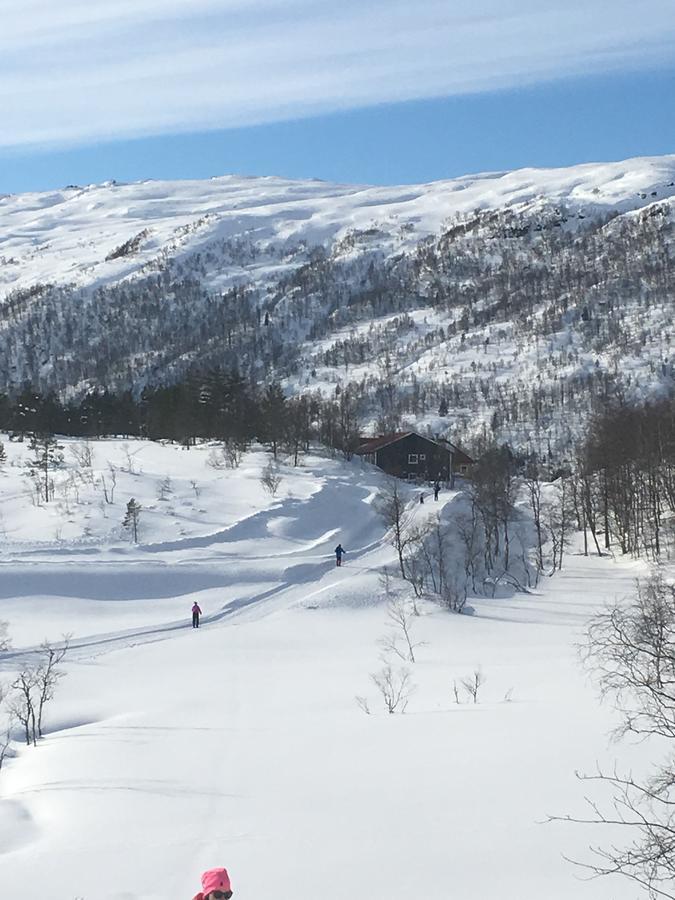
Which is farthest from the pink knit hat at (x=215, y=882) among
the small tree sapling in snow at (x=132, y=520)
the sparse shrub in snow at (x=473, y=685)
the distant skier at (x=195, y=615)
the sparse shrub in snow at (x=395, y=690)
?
the small tree sapling in snow at (x=132, y=520)

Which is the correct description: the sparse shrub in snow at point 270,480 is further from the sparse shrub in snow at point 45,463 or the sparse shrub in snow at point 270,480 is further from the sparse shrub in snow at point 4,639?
the sparse shrub in snow at point 4,639

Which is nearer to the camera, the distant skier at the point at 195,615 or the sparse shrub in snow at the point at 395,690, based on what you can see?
the sparse shrub in snow at the point at 395,690

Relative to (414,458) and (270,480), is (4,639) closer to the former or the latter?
(270,480)

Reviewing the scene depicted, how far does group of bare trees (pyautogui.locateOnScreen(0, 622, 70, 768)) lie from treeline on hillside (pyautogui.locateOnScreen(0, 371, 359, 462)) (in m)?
39.5

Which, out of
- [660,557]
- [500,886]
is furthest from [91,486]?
[500,886]

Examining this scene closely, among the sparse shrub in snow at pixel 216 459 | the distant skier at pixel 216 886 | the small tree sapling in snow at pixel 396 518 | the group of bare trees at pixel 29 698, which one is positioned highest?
the sparse shrub in snow at pixel 216 459

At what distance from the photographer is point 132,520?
46.1m

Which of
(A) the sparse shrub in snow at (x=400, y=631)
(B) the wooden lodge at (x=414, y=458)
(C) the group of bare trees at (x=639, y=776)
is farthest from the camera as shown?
(B) the wooden lodge at (x=414, y=458)

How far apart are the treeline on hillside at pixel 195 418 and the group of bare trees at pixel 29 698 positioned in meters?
39.5

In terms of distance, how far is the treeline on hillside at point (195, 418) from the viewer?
7269cm

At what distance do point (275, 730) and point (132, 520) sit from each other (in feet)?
92.8

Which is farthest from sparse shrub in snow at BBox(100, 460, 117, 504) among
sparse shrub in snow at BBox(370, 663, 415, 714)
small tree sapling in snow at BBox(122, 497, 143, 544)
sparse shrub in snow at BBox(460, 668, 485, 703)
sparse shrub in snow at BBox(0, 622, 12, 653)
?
sparse shrub in snow at BBox(460, 668, 485, 703)

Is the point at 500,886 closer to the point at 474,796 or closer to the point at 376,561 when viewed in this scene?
the point at 474,796

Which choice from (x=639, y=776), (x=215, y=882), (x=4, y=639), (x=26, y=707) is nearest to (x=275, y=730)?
(x=26, y=707)
